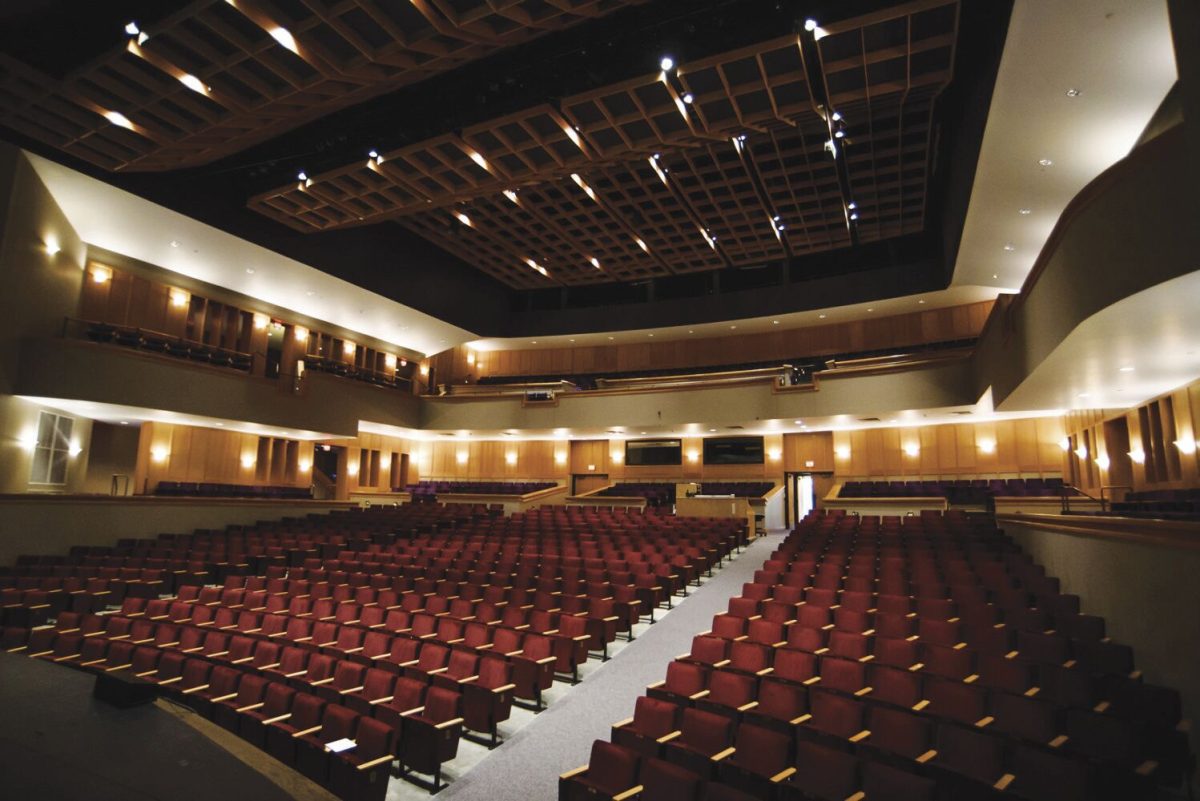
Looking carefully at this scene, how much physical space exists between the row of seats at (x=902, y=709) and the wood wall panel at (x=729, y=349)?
1110 cm

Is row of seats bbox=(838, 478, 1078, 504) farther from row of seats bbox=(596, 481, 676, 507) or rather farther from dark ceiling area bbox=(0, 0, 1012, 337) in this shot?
dark ceiling area bbox=(0, 0, 1012, 337)

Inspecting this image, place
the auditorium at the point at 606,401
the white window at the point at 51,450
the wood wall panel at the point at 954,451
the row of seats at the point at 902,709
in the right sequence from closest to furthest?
the row of seats at the point at 902,709
the auditorium at the point at 606,401
the white window at the point at 51,450
the wood wall panel at the point at 954,451

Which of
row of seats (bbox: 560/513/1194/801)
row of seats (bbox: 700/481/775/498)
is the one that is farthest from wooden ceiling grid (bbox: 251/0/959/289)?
row of seats (bbox: 560/513/1194/801)

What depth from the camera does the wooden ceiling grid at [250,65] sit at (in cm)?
647

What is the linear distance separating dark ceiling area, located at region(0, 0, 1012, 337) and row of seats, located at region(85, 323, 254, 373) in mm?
2330

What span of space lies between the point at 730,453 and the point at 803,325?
374 cm

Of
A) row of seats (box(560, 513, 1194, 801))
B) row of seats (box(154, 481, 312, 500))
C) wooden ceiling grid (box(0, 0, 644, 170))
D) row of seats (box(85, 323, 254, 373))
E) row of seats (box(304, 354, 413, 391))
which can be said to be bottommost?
row of seats (box(560, 513, 1194, 801))

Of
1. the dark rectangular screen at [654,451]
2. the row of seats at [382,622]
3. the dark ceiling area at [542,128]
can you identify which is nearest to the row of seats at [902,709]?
the row of seats at [382,622]

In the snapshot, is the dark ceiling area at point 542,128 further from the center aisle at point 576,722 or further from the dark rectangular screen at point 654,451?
the center aisle at point 576,722

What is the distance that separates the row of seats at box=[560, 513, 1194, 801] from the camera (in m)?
2.72

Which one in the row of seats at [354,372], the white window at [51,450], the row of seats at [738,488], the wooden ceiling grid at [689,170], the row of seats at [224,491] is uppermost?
the wooden ceiling grid at [689,170]

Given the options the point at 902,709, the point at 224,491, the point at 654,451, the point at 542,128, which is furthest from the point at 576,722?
the point at 654,451

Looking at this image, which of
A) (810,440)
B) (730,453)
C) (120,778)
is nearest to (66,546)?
(120,778)

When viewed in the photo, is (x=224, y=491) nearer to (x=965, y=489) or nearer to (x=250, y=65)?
(x=250, y=65)
